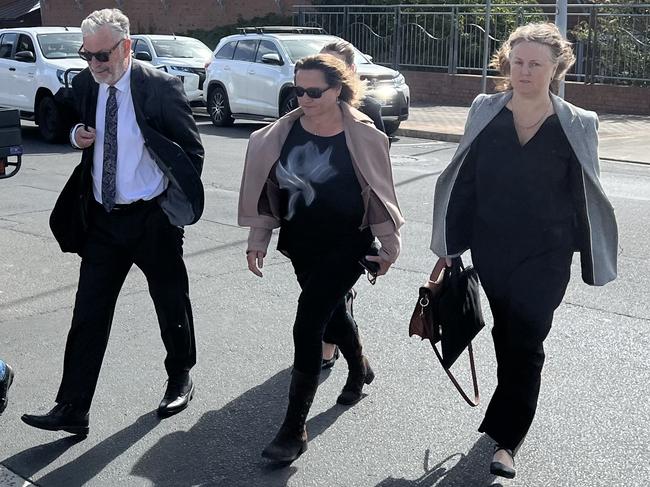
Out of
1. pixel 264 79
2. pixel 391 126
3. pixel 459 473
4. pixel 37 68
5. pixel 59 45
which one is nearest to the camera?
pixel 459 473

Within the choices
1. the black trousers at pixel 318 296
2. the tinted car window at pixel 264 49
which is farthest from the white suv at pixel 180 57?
the black trousers at pixel 318 296

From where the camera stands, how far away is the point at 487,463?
13.9 feet

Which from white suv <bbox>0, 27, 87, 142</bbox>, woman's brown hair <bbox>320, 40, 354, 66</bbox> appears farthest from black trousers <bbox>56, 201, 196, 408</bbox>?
white suv <bbox>0, 27, 87, 142</bbox>

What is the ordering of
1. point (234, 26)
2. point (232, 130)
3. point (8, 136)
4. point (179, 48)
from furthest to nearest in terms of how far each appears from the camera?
point (234, 26), point (179, 48), point (232, 130), point (8, 136)

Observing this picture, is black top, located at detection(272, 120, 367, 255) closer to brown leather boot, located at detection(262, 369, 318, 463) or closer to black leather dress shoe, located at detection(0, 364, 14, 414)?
brown leather boot, located at detection(262, 369, 318, 463)

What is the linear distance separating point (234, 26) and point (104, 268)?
91.7ft

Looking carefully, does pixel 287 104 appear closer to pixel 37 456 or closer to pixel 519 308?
pixel 37 456

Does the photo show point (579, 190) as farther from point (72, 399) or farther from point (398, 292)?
point (398, 292)

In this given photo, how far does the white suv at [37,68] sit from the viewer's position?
1653 cm

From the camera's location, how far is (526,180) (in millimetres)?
3912

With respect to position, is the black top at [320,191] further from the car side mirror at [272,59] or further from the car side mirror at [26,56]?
the car side mirror at [26,56]

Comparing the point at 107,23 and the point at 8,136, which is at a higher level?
the point at 107,23

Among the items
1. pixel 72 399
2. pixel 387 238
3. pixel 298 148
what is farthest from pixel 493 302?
pixel 72 399

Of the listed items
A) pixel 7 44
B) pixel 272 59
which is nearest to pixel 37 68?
pixel 7 44
